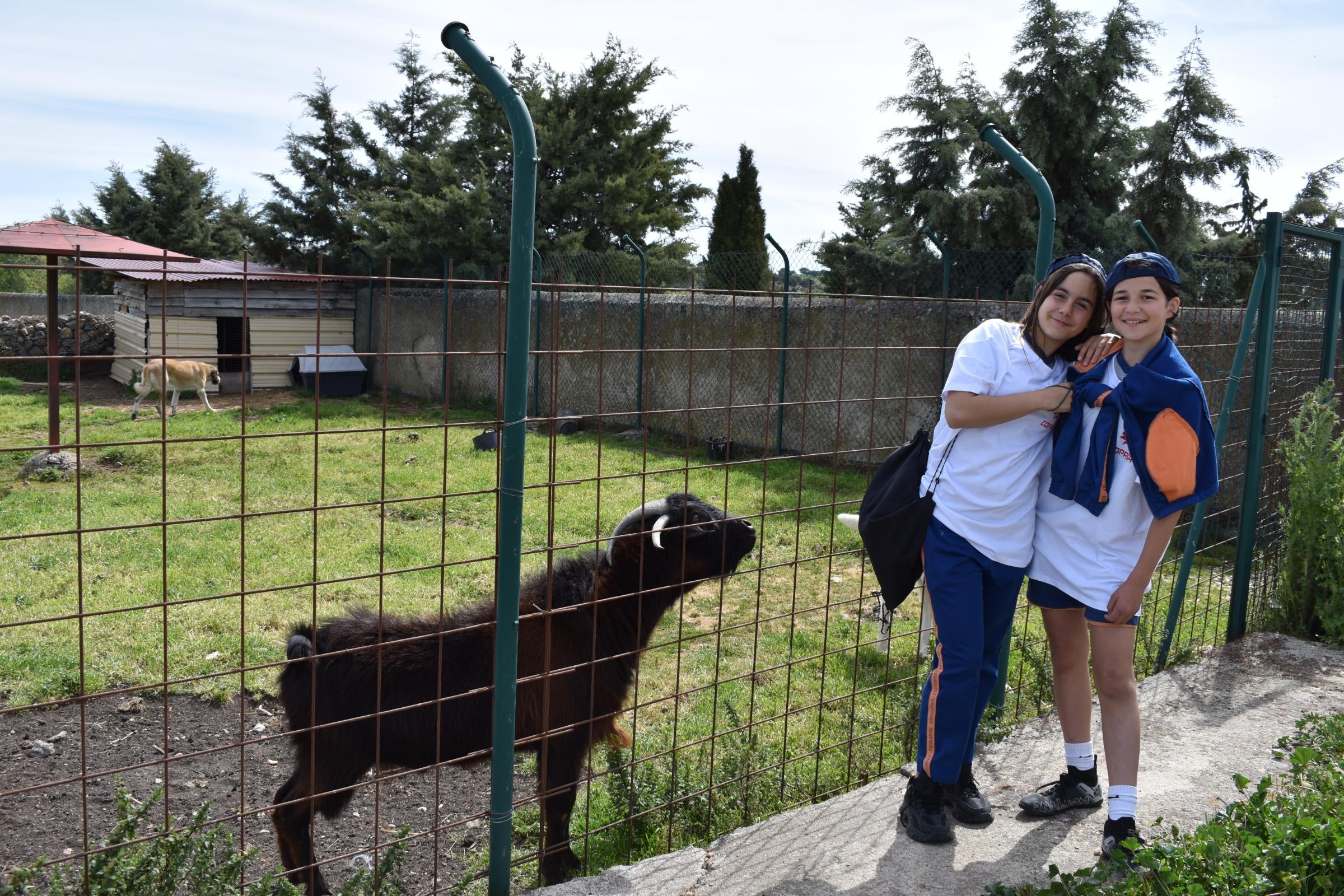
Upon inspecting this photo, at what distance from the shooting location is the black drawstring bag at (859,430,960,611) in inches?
117

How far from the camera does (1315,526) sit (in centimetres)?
514

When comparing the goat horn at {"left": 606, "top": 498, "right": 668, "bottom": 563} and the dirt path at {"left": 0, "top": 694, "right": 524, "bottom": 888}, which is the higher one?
the goat horn at {"left": 606, "top": 498, "right": 668, "bottom": 563}

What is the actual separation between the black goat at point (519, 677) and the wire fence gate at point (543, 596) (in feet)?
0.06

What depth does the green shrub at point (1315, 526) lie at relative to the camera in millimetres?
5023

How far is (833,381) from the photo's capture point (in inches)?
428

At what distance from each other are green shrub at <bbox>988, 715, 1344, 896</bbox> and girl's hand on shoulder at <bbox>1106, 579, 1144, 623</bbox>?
0.51 meters

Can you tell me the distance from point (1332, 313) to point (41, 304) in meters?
29.4

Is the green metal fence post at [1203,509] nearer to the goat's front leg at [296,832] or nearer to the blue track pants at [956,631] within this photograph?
the blue track pants at [956,631]

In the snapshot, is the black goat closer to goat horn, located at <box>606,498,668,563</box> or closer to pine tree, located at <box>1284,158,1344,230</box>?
goat horn, located at <box>606,498,668,563</box>

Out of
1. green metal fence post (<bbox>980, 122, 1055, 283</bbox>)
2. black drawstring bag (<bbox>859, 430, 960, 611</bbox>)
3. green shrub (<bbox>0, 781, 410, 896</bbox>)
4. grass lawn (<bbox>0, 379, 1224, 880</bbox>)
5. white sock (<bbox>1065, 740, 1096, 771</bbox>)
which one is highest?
green metal fence post (<bbox>980, 122, 1055, 283</bbox>)

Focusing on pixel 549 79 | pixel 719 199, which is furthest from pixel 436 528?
pixel 549 79

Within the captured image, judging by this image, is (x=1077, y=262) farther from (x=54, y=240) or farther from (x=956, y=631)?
(x=54, y=240)

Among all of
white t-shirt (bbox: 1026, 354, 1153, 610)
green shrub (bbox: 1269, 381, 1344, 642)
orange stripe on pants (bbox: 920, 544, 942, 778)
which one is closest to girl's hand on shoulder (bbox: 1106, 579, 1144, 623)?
white t-shirt (bbox: 1026, 354, 1153, 610)

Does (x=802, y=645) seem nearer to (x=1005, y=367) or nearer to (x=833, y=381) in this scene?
(x=1005, y=367)
